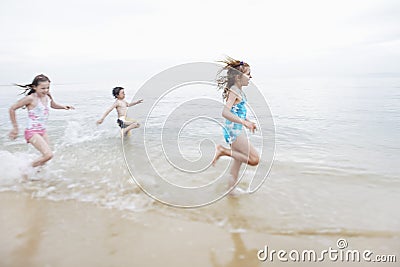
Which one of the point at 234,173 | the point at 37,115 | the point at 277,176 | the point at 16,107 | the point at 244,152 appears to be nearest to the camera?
the point at 244,152

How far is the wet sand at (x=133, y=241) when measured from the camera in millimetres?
2723

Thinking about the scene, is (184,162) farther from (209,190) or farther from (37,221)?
(37,221)

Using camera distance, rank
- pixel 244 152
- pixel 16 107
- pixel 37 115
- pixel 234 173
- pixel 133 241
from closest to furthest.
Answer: pixel 133 241, pixel 244 152, pixel 234 173, pixel 16 107, pixel 37 115

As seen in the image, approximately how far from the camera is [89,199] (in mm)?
4078

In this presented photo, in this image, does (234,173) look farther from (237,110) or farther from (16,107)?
(16,107)

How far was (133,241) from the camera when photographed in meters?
3.02

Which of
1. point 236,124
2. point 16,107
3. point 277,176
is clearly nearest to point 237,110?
point 236,124

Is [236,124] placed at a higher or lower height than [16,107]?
lower

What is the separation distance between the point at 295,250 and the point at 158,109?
11.1 metres

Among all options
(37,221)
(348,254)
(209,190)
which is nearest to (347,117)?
(209,190)

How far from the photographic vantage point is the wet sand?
272 centimetres

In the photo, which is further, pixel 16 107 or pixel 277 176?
pixel 277 176

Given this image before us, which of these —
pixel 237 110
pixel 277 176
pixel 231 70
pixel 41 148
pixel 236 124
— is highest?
pixel 231 70

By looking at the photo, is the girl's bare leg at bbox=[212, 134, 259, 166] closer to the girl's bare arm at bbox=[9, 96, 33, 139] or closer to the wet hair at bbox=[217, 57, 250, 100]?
the wet hair at bbox=[217, 57, 250, 100]
